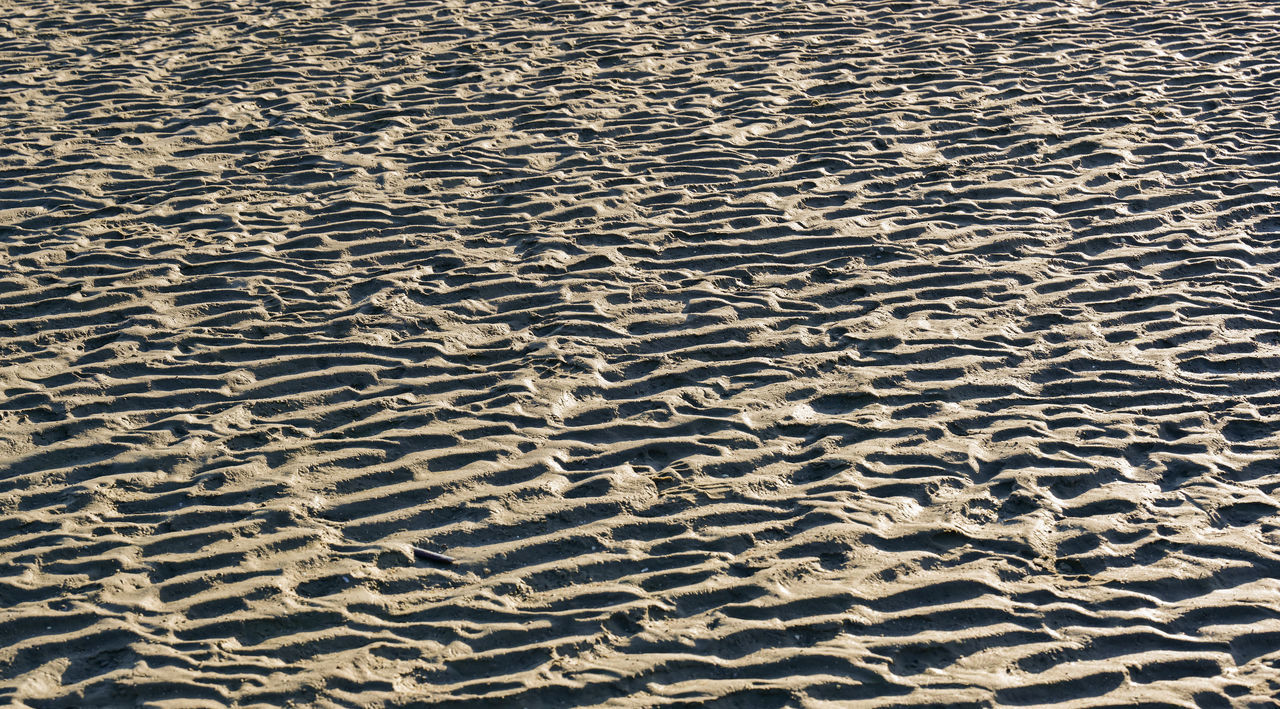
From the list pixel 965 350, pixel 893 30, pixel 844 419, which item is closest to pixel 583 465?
pixel 844 419

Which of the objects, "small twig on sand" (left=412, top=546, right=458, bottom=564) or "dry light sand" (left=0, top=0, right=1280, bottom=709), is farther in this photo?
"small twig on sand" (left=412, top=546, right=458, bottom=564)

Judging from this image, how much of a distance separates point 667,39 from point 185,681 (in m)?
7.20

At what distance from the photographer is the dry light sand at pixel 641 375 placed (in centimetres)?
390

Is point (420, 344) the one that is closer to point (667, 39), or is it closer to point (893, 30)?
point (667, 39)

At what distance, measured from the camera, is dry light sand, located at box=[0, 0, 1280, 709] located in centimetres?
390

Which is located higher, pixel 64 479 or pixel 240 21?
pixel 240 21

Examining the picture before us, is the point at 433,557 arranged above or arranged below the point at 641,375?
below

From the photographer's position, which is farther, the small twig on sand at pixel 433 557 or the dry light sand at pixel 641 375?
the small twig on sand at pixel 433 557

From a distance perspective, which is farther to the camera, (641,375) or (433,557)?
(641,375)

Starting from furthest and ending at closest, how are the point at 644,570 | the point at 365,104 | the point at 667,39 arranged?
1. the point at 667,39
2. the point at 365,104
3. the point at 644,570

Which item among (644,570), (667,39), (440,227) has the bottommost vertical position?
(644,570)

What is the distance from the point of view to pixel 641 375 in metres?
5.39

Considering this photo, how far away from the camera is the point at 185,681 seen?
3.68 m

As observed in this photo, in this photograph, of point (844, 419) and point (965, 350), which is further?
point (965, 350)
